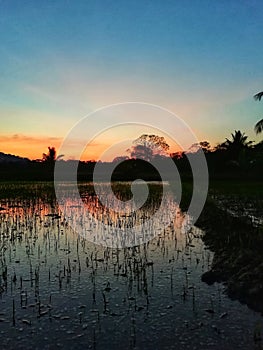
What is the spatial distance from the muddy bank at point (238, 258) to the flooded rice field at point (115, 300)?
0.71 ft

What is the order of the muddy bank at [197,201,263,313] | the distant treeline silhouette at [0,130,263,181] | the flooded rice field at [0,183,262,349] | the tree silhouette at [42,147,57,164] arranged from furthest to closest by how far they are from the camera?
the tree silhouette at [42,147,57,164]
the distant treeline silhouette at [0,130,263,181]
the muddy bank at [197,201,263,313]
the flooded rice field at [0,183,262,349]

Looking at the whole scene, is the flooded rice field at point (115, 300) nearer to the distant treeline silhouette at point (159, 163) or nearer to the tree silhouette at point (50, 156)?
the distant treeline silhouette at point (159, 163)

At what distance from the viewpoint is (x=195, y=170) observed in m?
49.7

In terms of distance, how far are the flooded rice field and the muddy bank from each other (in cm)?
22

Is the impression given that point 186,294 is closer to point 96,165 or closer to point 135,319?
point 135,319

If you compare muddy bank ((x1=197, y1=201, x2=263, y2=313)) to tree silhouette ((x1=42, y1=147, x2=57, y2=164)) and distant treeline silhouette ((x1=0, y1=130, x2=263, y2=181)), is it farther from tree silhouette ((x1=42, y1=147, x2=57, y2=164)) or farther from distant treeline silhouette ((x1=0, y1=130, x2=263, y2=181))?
tree silhouette ((x1=42, y1=147, x2=57, y2=164))

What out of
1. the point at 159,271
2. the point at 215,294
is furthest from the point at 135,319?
the point at 159,271

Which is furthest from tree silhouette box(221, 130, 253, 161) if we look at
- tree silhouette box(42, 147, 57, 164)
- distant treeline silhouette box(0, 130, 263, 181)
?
tree silhouette box(42, 147, 57, 164)

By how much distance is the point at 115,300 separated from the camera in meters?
5.73

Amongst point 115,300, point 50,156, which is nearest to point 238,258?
point 115,300

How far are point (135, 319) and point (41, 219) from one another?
9.08 meters

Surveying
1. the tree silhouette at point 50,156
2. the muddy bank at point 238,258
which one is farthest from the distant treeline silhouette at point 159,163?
the muddy bank at point 238,258

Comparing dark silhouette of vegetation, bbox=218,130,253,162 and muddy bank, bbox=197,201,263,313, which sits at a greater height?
dark silhouette of vegetation, bbox=218,130,253,162

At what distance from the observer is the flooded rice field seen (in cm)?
453
